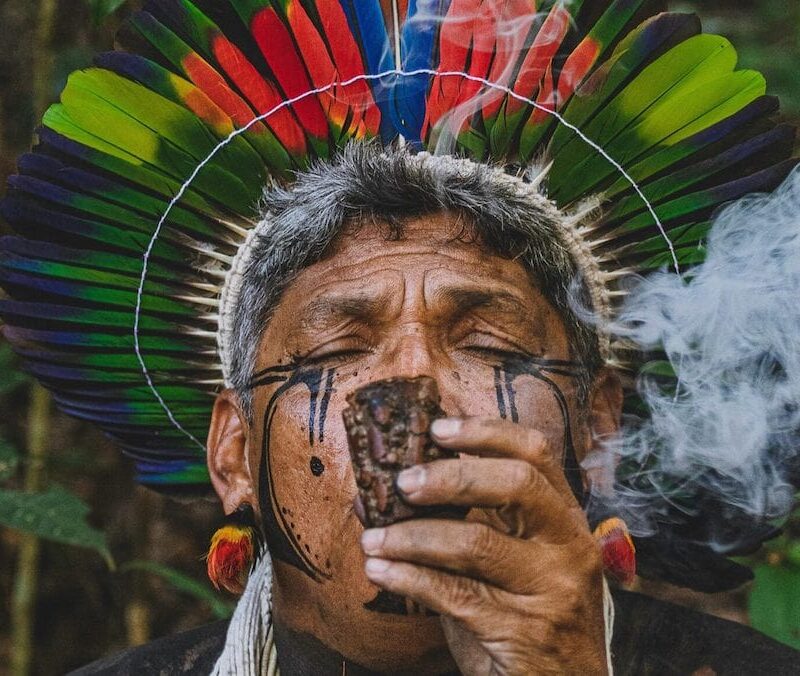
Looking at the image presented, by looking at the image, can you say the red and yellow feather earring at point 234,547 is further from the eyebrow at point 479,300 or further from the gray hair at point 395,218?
the eyebrow at point 479,300

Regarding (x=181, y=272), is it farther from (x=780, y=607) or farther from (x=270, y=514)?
(x=780, y=607)

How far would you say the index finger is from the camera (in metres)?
1.45

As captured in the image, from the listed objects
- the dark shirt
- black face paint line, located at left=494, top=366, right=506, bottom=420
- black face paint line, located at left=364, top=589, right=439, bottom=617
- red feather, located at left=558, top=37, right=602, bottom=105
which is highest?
red feather, located at left=558, top=37, right=602, bottom=105

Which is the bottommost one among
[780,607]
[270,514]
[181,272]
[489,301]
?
[780,607]

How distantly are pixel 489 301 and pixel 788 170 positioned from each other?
31.7 inches

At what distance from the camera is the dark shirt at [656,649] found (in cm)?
245

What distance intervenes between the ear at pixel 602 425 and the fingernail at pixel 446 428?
2.88 ft

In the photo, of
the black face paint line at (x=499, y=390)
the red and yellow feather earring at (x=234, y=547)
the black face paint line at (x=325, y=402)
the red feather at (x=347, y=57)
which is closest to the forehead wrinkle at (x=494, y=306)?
the black face paint line at (x=499, y=390)

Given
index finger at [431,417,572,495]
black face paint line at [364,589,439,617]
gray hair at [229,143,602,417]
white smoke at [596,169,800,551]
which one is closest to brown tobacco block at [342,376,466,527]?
index finger at [431,417,572,495]

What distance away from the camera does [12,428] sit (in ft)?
13.2

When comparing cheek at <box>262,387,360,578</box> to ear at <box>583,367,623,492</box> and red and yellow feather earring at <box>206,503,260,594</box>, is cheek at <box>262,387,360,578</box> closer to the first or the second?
red and yellow feather earring at <box>206,503,260,594</box>

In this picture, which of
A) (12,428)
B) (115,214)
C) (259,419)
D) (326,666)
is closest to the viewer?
(326,666)

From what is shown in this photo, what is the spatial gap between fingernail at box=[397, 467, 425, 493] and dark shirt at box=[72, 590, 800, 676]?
42.5 inches

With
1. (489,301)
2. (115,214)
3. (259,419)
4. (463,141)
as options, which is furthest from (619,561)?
(115,214)
